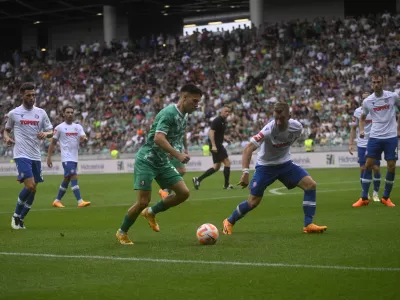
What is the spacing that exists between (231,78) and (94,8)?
1911cm

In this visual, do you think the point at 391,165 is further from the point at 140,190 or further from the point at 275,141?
the point at 140,190

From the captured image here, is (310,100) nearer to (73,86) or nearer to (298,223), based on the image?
(73,86)

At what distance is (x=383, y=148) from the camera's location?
1518 centimetres

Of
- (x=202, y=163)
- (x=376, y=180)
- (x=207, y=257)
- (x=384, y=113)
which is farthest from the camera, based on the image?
(x=202, y=163)

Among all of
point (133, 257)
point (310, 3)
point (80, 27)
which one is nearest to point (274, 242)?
point (133, 257)

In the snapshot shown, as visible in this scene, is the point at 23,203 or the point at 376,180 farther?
the point at 376,180

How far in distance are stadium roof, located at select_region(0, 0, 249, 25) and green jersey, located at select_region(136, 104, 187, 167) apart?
44788mm

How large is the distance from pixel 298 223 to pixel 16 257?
5127 millimetres

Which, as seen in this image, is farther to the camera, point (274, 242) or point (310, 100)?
point (310, 100)

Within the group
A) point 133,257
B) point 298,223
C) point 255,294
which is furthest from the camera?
point 298,223

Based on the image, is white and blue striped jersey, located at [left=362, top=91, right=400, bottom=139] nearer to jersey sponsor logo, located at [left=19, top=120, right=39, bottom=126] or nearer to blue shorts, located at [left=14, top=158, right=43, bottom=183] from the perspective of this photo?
jersey sponsor logo, located at [left=19, top=120, right=39, bottom=126]

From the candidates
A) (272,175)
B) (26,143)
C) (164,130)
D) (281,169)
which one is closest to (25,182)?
(26,143)

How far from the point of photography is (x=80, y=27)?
63.7 metres

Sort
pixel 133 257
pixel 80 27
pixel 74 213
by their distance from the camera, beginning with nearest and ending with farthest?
pixel 133 257 < pixel 74 213 < pixel 80 27
